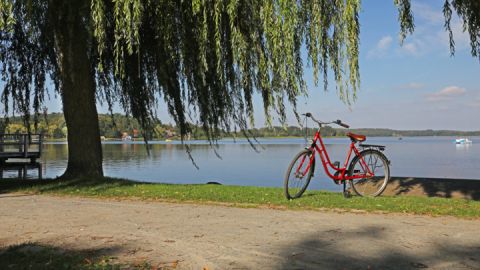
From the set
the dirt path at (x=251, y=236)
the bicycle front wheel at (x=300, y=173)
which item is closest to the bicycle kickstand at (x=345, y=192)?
the bicycle front wheel at (x=300, y=173)

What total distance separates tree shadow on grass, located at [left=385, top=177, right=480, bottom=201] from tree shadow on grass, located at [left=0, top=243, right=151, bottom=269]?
6991mm

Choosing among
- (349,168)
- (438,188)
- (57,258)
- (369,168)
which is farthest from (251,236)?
(438,188)

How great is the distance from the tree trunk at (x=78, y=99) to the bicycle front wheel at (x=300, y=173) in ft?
17.0

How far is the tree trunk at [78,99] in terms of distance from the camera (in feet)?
33.6

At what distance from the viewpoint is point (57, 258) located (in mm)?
4074

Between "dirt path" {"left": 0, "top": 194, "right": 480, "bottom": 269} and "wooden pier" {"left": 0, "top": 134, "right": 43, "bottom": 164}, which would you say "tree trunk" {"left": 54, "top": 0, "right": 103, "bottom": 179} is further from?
"wooden pier" {"left": 0, "top": 134, "right": 43, "bottom": 164}

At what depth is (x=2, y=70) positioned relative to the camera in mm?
12742

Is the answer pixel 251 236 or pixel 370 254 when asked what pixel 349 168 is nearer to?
pixel 251 236

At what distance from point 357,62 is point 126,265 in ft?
17.2

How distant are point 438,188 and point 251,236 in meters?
6.74

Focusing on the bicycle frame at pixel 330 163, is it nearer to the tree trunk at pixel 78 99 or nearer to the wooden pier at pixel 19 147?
the tree trunk at pixel 78 99

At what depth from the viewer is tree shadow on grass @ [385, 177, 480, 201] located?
9.80 m

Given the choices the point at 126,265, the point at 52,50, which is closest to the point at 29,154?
the point at 52,50

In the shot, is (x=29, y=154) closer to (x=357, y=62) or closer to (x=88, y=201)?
(x=88, y=201)
